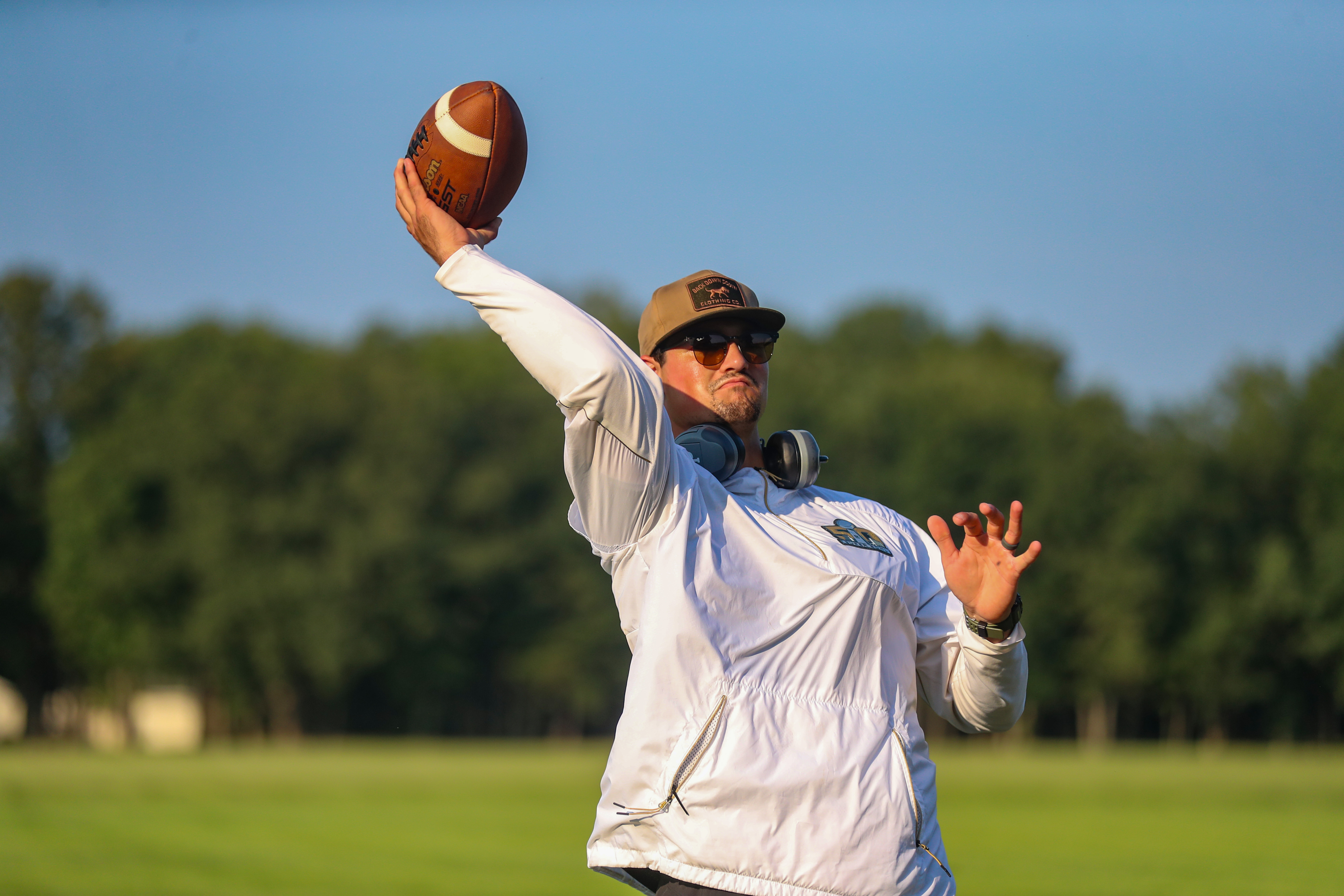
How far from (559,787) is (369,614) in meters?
29.2

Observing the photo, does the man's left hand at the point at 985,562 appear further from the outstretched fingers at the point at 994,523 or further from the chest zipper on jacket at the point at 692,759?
the chest zipper on jacket at the point at 692,759

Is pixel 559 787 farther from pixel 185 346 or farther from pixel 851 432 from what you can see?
pixel 185 346

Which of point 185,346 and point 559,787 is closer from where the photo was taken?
point 559,787

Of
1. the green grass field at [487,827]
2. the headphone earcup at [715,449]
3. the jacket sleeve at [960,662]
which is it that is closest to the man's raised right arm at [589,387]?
the headphone earcup at [715,449]

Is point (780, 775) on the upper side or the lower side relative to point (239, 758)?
upper

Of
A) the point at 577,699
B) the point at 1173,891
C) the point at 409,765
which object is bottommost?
the point at 577,699

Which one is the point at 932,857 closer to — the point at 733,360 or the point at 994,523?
the point at 994,523

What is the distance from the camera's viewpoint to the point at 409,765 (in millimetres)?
35656

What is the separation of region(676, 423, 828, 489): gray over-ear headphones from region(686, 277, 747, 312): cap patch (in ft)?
1.05

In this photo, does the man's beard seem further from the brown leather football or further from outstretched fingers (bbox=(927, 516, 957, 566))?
the brown leather football

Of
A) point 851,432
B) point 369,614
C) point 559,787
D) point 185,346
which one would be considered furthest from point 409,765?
point 185,346

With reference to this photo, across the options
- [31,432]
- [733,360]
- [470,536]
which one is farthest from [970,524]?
[31,432]

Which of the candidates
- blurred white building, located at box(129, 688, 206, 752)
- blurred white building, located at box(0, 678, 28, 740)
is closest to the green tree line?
blurred white building, located at box(129, 688, 206, 752)

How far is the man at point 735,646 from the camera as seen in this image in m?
3.32
